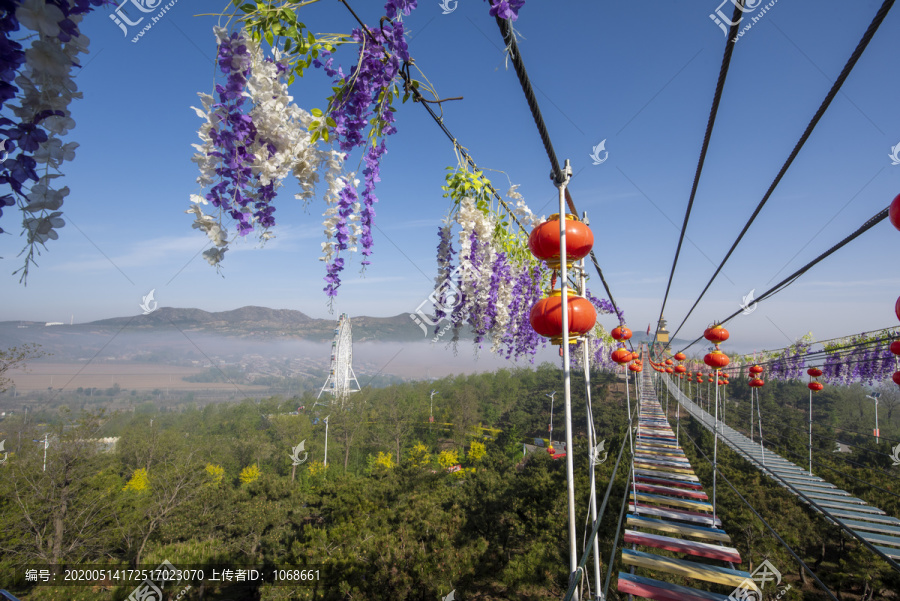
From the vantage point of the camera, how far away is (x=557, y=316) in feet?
6.31

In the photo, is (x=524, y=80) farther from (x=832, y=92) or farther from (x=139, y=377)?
(x=139, y=377)

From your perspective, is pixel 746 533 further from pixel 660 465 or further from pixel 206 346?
pixel 206 346

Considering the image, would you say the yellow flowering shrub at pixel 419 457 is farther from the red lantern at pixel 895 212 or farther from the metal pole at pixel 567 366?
the red lantern at pixel 895 212

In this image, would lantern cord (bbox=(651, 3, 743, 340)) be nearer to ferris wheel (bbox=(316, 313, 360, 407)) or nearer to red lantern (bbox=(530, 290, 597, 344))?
red lantern (bbox=(530, 290, 597, 344))

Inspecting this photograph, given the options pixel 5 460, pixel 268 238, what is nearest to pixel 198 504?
pixel 5 460

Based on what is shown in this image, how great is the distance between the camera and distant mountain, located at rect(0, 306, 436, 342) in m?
52.5

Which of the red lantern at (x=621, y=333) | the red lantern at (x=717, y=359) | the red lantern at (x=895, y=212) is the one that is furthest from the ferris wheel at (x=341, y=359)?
the red lantern at (x=895, y=212)

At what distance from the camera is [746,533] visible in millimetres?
8172

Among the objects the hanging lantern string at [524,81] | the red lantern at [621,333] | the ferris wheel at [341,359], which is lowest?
the ferris wheel at [341,359]

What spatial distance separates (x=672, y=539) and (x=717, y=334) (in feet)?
8.66

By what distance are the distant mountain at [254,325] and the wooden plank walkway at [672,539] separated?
123 ft

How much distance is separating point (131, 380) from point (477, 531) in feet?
357

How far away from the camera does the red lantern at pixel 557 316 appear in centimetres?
194

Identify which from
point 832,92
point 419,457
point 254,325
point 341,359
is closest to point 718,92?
point 832,92
